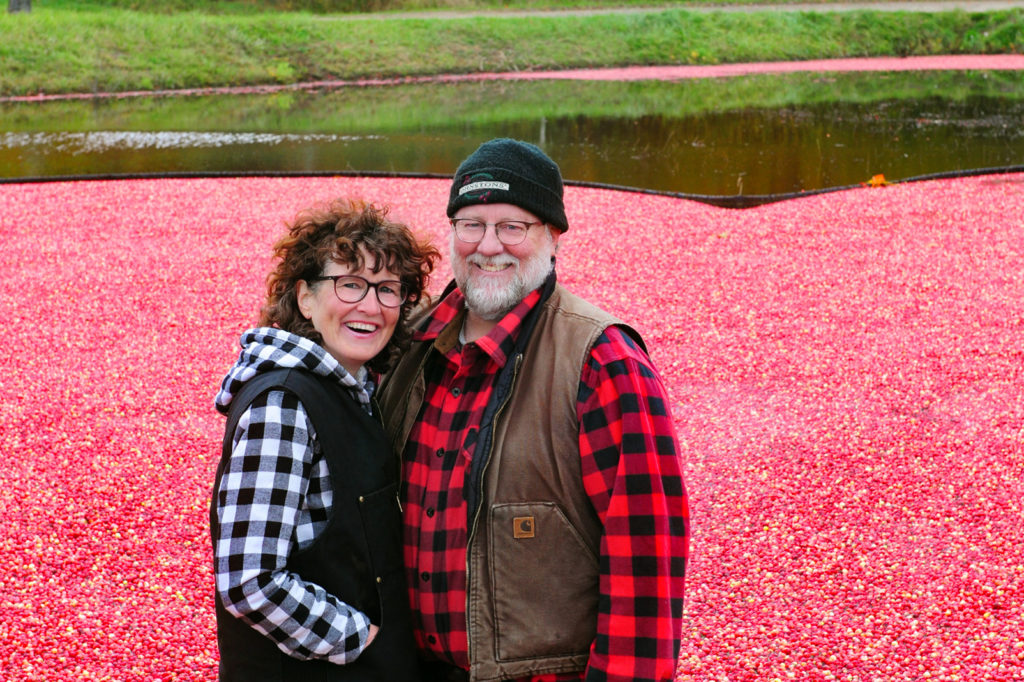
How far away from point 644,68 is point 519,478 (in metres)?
30.7

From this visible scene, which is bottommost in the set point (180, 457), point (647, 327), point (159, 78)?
point (180, 457)

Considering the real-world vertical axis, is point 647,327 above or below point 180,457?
above

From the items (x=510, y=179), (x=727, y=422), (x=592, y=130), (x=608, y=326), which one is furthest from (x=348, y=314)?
(x=592, y=130)

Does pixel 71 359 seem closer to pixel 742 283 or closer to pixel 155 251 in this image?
pixel 155 251

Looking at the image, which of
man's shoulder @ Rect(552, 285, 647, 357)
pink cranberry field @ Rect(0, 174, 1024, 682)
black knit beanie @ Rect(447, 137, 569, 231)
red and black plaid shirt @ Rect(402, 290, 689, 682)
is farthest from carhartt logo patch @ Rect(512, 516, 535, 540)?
pink cranberry field @ Rect(0, 174, 1024, 682)

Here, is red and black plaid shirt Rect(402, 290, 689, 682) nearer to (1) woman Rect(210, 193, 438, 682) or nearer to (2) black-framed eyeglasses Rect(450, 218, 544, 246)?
(1) woman Rect(210, 193, 438, 682)

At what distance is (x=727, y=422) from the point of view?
19.3 feet

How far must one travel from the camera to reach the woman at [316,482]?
6.90 ft

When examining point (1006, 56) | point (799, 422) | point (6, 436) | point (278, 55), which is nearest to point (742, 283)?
point (799, 422)

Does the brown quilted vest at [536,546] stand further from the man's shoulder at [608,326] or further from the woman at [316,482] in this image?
the woman at [316,482]

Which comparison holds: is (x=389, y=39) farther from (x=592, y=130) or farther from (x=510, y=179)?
(x=510, y=179)

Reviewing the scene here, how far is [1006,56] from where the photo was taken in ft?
109

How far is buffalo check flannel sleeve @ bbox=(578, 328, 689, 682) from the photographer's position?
2.11m

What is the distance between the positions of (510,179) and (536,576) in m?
0.92
